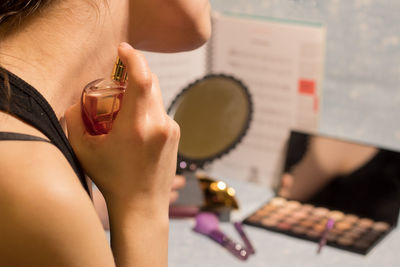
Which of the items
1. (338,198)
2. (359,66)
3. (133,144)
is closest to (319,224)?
(338,198)

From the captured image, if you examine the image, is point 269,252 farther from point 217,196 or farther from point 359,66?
point 359,66

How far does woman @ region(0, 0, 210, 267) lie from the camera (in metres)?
0.40

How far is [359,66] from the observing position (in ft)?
3.60

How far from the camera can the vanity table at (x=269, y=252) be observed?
0.85 m

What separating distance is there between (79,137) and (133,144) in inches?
2.3

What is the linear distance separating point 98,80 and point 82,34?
4 centimetres

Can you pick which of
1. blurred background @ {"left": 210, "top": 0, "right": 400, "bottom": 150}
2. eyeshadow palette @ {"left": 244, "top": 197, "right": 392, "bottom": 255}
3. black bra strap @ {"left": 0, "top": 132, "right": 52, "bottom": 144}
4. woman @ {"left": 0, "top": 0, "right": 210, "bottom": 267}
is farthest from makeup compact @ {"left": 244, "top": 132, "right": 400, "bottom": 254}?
black bra strap @ {"left": 0, "top": 132, "right": 52, "bottom": 144}

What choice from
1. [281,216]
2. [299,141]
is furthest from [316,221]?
[299,141]

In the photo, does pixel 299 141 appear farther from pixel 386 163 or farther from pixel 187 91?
pixel 187 91

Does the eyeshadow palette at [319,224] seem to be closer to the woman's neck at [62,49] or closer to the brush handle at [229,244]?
the brush handle at [229,244]

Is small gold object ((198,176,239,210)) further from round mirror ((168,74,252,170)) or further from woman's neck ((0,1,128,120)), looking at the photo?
woman's neck ((0,1,128,120))

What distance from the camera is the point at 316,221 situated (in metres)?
0.94

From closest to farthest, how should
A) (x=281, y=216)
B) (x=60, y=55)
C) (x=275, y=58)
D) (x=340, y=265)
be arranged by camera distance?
(x=60, y=55) < (x=340, y=265) < (x=281, y=216) < (x=275, y=58)

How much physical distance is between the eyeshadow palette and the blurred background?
0.21 metres
